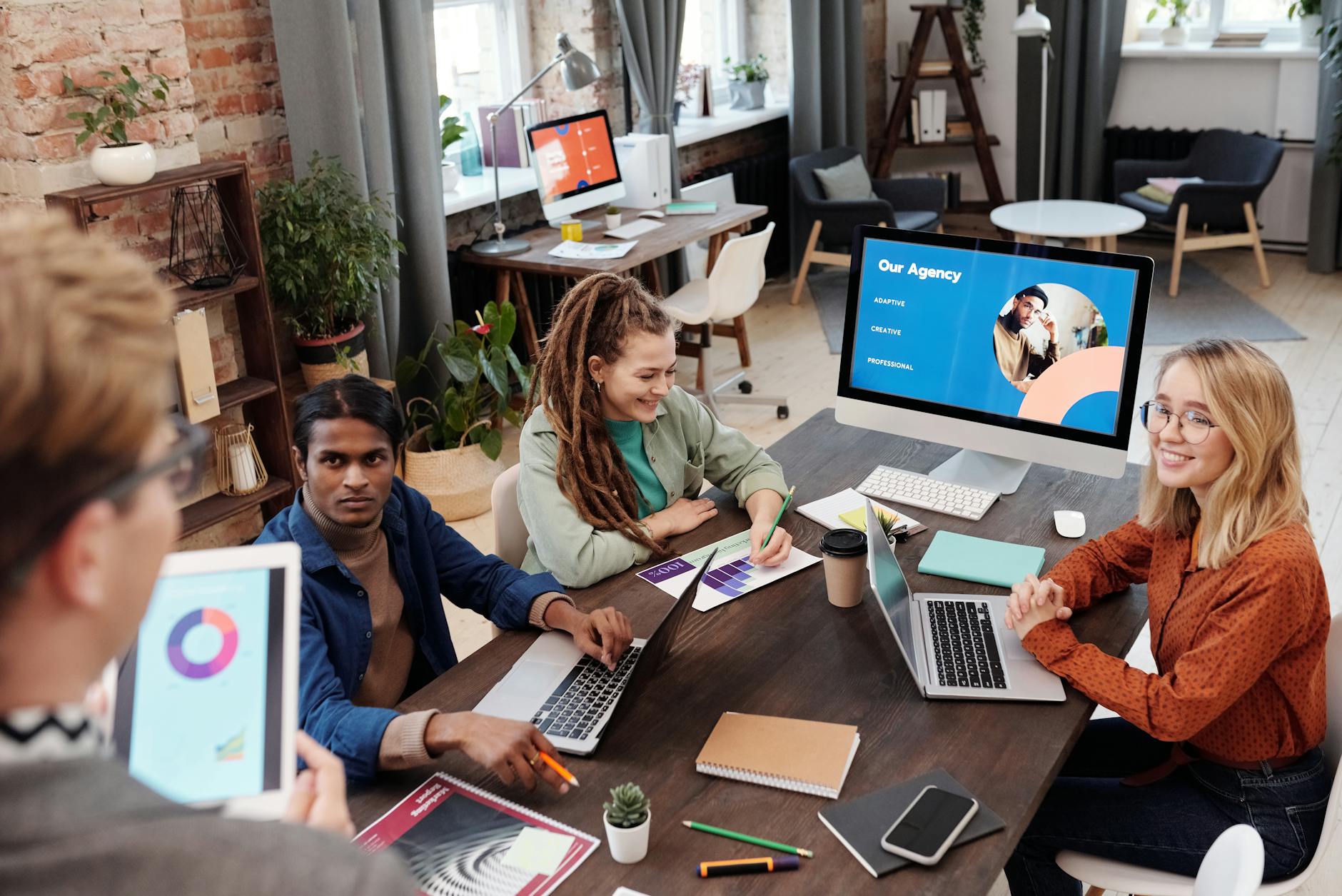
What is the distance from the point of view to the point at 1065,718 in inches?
67.4

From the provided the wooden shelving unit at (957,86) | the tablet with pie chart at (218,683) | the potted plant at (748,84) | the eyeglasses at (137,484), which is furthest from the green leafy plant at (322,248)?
the wooden shelving unit at (957,86)

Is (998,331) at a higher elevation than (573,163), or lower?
lower

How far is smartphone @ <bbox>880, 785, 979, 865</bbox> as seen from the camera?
1.42m

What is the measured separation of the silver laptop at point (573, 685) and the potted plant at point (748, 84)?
5482 millimetres

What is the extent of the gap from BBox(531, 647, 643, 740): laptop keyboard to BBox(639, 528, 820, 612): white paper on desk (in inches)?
8.9

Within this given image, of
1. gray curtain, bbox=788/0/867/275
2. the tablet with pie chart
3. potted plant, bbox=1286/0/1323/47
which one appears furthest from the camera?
gray curtain, bbox=788/0/867/275

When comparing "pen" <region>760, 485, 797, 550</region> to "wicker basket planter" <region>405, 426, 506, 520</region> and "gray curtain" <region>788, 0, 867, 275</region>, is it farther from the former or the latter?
"gray curtain" <region>788, 0, 867, 275</region>

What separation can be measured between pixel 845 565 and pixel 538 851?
2.50 feet

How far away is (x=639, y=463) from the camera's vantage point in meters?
2.40

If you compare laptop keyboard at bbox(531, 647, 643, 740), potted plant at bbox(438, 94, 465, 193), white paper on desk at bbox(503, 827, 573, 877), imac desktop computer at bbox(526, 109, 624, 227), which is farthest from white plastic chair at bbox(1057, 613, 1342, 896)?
potted plant at bbox(438, 94, 465, 193)

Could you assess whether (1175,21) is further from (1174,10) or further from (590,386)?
(590,386)

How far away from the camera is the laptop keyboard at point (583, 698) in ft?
5.57

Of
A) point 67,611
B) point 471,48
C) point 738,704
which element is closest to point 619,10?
point 471,48

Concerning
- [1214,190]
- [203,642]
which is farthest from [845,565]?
[1214,190]
